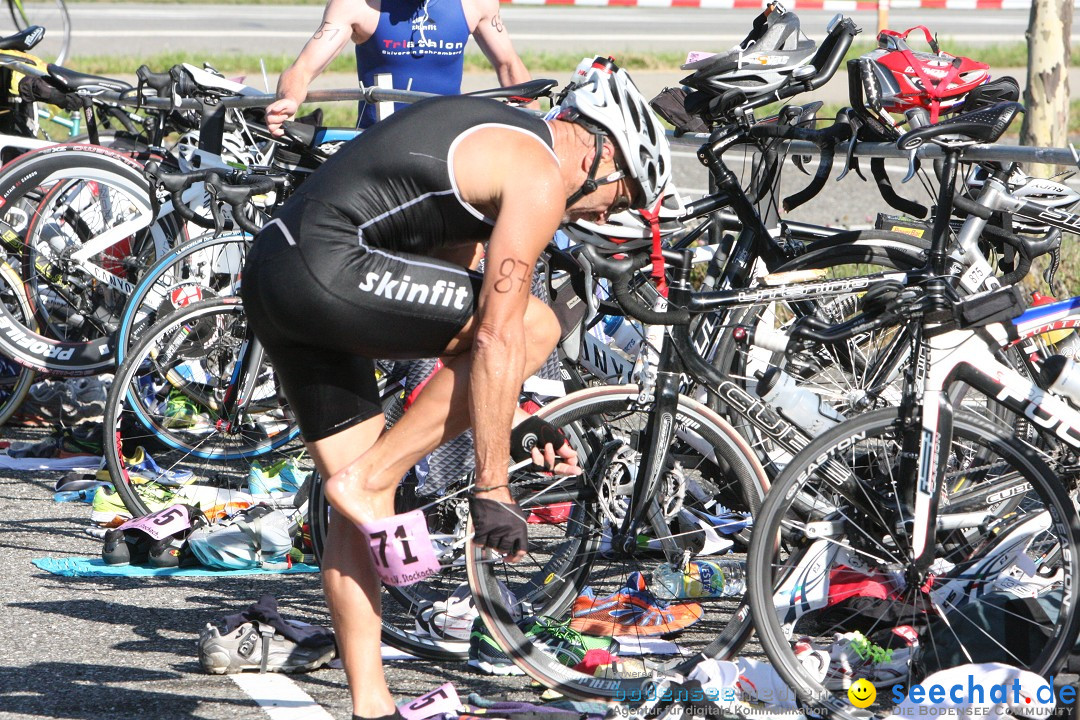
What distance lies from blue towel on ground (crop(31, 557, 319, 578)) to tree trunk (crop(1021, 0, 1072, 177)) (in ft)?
18.0

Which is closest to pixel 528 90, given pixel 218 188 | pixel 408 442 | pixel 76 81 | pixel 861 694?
pixel 218 188

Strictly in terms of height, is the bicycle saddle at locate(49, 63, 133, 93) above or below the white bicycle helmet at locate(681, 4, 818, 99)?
below

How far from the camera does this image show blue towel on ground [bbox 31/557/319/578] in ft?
17.0

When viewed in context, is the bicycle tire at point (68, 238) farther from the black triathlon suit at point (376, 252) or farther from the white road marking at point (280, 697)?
the black triathlon suit at point (376, 252)

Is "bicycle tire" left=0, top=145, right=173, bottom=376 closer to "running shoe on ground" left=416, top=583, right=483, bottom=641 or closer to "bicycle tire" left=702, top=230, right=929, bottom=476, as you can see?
"running shoe on ground" left=416, top=583, right=483, bottom=641

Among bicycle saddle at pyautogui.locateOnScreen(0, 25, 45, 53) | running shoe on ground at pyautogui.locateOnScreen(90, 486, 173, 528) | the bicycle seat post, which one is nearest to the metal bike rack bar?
the bicycle seat post

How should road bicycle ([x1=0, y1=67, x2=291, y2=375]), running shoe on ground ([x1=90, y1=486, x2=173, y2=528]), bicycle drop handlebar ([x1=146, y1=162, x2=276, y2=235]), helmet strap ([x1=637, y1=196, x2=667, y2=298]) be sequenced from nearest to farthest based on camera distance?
1. helmet strap ([x1=637, y1=196, x2=667, y2=298])
2. bicycle drop handlebar ([x1=146, y1=162, x2=276, y2=235])
3. running shoe on ground ([x1=90, y1=486, x2=173, y2=528])
4. road bicycle ([x1=0, y1=67, x2=291, y2=375])

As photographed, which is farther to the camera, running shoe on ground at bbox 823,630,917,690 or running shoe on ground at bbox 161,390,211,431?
running shoe on ground at bbox 161,390,211,431

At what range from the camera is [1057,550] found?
3791 millimetres

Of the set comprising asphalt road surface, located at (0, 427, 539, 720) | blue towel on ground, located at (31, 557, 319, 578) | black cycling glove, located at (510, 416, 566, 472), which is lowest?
Result: blue towel on ground, located at (31, 557, 319, 578)

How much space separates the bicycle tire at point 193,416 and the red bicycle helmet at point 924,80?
281cm

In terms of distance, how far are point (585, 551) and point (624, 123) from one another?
4.85ft

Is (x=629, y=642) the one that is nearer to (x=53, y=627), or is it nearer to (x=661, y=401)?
(x=661, y=401)

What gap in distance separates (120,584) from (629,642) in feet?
6.84
